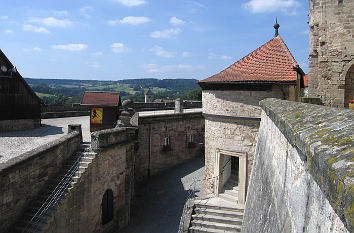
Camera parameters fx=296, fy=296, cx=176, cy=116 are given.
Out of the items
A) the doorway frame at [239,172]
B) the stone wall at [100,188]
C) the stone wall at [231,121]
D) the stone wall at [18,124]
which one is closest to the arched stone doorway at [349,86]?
the stone wall at [231,121]

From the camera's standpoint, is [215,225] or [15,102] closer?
[215,225]

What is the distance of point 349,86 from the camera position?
12281 millimetres

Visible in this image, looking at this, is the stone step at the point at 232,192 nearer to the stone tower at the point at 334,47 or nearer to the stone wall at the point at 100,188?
the stone wall at the point at 100,188

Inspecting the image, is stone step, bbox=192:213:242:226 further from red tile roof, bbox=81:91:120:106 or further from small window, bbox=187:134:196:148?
small window, bbox=187:134:196:148

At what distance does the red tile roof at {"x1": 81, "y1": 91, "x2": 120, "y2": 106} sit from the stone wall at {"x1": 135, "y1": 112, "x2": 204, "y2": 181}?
13.6 ft

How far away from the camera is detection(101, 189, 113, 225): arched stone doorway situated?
12.9 metres

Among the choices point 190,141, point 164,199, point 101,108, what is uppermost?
point 101,108

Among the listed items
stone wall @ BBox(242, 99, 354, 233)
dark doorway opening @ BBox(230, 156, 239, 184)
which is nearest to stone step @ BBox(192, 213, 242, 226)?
dark doorway opening @ BBox(230, 156, 239, 184)

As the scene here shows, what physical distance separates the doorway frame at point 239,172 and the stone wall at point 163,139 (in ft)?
29.2

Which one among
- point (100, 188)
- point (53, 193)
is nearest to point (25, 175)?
point (53, 193)

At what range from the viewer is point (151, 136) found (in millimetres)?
20141

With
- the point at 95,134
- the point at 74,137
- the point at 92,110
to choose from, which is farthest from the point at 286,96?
the point at 92,110

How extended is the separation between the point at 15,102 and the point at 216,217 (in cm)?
1227

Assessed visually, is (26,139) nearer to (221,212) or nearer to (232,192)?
(221,212)
